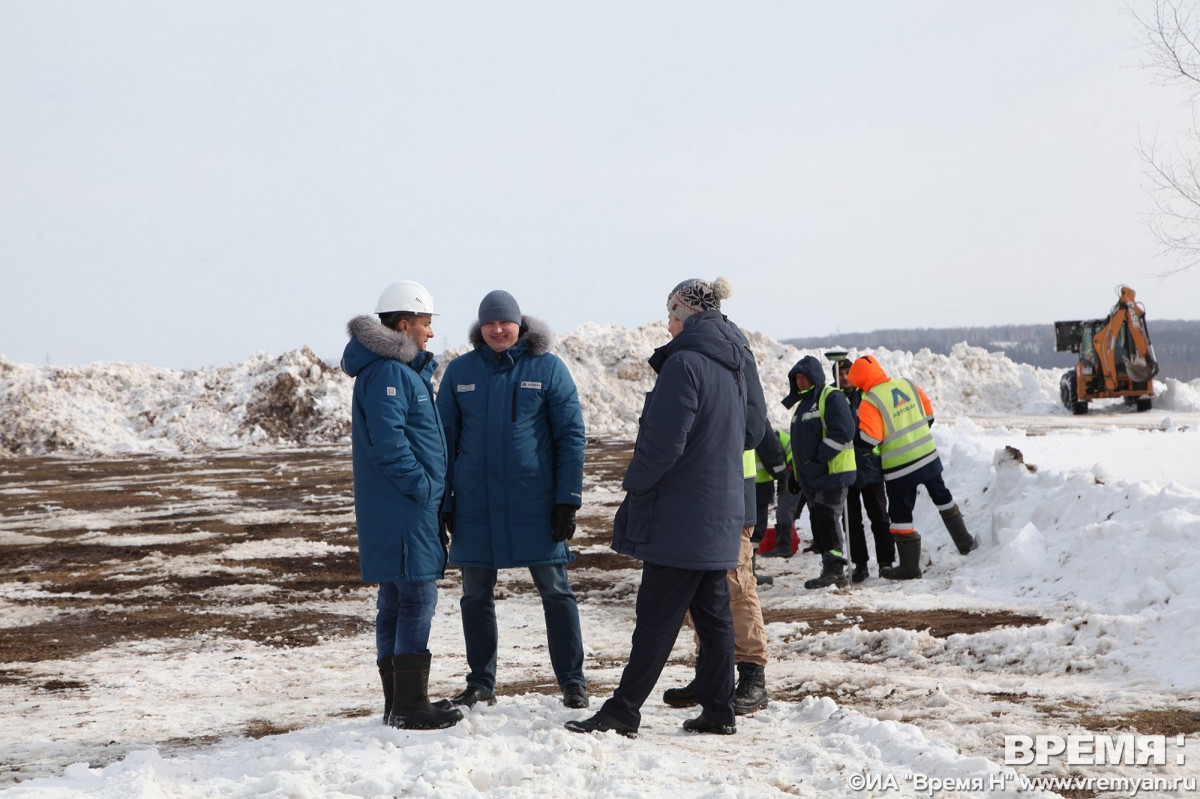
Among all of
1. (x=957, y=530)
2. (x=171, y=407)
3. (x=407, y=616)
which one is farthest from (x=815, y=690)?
(x=171, y=407)

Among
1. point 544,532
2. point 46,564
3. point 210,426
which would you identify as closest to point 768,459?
point 544,532

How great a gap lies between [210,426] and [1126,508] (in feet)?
110

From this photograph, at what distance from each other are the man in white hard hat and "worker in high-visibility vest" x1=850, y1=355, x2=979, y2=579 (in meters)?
5.09

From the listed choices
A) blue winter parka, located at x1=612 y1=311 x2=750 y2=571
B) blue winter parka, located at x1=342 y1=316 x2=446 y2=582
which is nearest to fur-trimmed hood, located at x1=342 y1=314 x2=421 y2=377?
blue winter parka, located at x1=342 y1=316 x2=446 y2=582

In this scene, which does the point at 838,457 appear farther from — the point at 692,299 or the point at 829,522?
the point at 692,299

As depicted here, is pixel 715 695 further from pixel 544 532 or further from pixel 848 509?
pixel 848 509

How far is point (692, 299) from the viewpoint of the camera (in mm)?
4582

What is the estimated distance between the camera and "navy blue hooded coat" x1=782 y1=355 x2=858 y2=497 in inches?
323

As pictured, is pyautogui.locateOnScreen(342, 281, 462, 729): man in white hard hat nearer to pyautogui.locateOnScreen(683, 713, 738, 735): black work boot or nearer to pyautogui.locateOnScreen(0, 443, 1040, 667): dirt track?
pyautogui.locateOnScreen(683, 713, 738, 735): black work boot

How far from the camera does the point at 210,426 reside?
35.4 meters

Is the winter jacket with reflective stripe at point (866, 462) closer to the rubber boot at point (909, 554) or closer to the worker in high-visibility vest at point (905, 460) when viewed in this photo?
the worker in high-visibility vest at point (905, 460)

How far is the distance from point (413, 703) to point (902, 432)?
5.53 m

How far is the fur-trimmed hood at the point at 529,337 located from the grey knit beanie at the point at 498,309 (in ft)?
0.23

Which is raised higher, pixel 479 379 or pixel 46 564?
pixel 479 379
